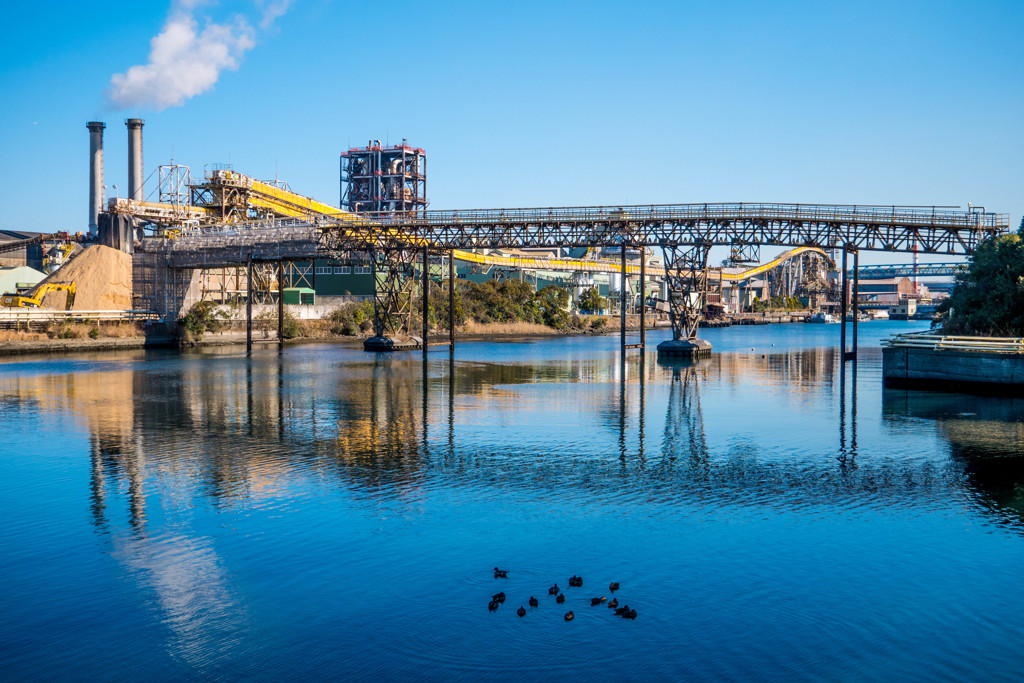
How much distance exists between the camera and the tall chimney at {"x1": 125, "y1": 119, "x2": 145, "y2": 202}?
110m

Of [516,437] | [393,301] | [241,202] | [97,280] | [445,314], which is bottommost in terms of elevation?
[516,437]

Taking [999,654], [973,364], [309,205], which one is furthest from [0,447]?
[309,205]

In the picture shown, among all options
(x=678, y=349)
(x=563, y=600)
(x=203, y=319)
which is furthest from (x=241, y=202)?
(x=563, y=600)

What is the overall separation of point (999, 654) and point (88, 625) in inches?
485

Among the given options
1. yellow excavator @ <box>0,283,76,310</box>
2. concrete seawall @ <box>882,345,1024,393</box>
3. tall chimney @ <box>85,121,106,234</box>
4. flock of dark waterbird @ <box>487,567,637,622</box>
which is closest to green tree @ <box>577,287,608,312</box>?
tall chimney @ <box>85,121,106,234</box>

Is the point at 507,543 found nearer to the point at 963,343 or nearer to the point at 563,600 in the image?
the point at 563,600

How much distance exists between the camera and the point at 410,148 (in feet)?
604

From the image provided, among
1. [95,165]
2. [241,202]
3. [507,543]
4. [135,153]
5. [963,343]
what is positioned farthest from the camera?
[95,165]

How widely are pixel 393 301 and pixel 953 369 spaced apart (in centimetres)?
4141

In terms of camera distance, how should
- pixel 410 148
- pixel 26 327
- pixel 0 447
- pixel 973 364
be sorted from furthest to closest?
pixel 410 148 → pixel 26 327 → pixel 973 364 → pixel 0 447

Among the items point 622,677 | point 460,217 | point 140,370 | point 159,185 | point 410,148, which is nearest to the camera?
point 622,677

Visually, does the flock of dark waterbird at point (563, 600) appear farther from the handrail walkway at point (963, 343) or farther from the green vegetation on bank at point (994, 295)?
the green vegetation on bank at point (994, 295)

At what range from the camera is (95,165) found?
4505 inches

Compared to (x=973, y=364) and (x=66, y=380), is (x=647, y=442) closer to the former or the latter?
(x=973, y=364)
